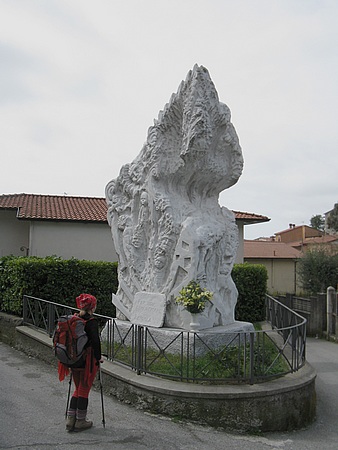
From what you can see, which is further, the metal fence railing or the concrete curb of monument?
the metal fence railing

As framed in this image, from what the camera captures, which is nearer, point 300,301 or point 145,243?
point 145,243

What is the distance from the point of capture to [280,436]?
5828 millimetres

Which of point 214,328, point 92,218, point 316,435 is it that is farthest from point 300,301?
point 316,435

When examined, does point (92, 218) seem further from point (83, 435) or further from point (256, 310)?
point (83, 435)

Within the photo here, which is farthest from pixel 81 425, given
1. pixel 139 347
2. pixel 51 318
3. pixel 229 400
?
pixel 51 318

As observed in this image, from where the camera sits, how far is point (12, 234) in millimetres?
20344

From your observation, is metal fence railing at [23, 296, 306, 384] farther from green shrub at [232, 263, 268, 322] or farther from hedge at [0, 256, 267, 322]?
green shrub at [232, 263, 268, 322]

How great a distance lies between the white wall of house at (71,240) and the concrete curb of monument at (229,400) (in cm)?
1220

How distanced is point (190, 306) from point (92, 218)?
12241 millimetres

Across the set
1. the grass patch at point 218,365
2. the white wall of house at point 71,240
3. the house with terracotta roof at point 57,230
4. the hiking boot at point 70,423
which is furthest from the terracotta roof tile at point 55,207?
the hiking boot at point 70,423

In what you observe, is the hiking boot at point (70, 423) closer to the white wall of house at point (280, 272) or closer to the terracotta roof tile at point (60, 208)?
the terracotta roof tile at point (60, 208)

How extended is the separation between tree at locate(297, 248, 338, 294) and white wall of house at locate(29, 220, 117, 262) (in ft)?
41.6

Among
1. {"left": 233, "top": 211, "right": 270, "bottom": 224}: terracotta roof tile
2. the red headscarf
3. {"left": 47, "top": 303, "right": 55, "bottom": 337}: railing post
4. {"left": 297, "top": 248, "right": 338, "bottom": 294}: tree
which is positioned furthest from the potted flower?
{"left": 297, "top": 248, "right": 338, "bottom": 294}: tree

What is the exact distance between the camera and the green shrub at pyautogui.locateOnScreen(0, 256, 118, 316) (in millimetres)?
11156
